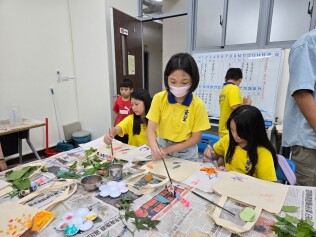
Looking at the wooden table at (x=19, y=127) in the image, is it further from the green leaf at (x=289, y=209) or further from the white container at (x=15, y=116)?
the green leaf at (x=289, y=209)

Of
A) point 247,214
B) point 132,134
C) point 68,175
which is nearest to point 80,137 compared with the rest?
point 132,134

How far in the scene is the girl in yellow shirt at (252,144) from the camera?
1.07 m

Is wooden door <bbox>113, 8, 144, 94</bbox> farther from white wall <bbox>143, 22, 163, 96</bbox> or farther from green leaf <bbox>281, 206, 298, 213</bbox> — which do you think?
white wall <bbox>143, 22, 163, 96</bbox>

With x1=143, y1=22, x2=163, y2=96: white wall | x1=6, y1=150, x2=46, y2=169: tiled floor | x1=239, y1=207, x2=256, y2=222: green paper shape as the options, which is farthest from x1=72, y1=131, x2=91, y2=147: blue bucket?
x1=143, y1=22, x2=163, y2=96: white wall

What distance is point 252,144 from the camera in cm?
111

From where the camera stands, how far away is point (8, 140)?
2.36m

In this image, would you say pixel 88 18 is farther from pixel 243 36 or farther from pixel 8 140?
pixel 243 36

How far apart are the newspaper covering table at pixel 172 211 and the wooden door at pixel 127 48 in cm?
245

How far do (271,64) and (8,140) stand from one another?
11.0 feet

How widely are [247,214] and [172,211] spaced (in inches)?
10.5

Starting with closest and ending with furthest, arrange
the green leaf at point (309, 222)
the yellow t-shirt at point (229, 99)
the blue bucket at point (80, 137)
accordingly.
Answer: the green leaf at point (309, 222) → the yellow t-shirt at point (229, 99) → the blue bucket at point (80, 137)

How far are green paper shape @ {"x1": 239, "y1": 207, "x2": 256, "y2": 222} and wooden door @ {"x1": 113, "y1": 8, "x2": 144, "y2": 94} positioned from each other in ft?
8.91

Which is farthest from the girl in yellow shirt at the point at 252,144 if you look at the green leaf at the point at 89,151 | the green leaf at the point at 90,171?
the green leaf at the point at 89,151

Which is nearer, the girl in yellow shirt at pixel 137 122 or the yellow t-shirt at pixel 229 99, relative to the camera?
the girl in yellow shirt at pixel 137 122
